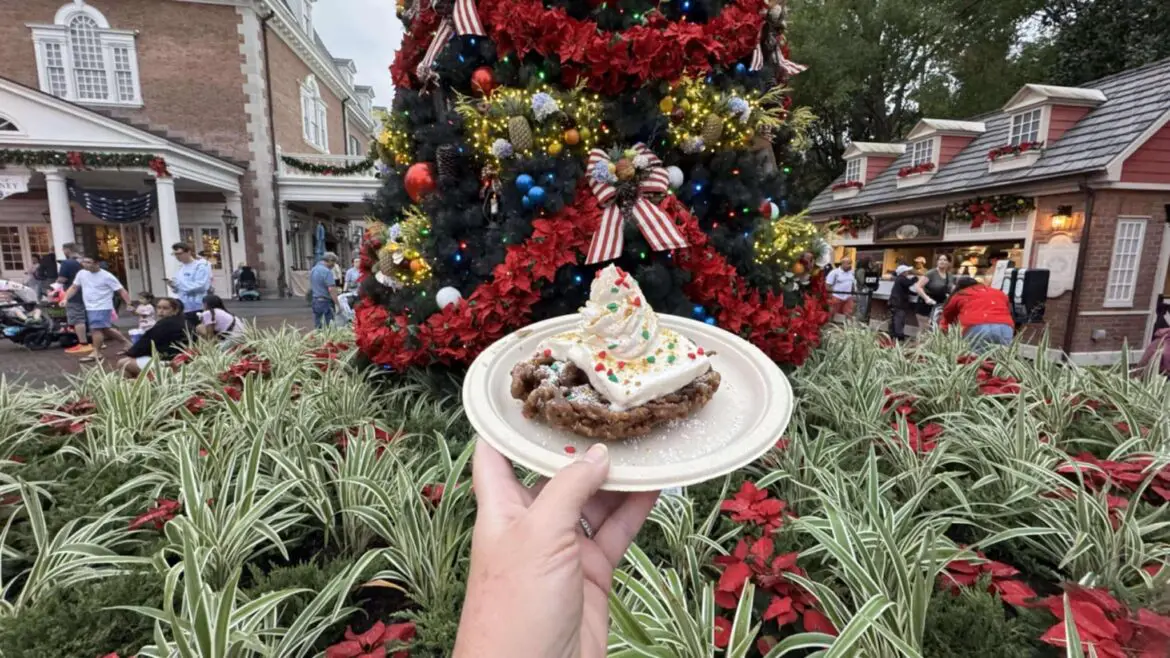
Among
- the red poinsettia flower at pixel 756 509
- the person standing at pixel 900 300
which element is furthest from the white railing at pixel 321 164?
the red poinsettia flower at pixel 756 509

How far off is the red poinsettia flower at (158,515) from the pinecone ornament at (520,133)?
235 cm

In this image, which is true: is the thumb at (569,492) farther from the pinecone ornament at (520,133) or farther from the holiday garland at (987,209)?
the holiday garland at (987,209)

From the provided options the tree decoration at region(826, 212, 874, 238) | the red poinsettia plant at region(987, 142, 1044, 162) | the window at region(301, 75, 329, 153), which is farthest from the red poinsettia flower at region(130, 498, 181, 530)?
the window at region(301, 75, 329, 153)

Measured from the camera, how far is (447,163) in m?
3.39

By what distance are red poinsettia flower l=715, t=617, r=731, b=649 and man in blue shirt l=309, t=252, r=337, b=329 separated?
747 centimetres

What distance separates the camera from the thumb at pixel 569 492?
1061 millimetres

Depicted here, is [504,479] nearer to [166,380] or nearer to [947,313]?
[166,380]

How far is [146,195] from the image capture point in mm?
13484

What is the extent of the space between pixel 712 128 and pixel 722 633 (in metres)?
2.79

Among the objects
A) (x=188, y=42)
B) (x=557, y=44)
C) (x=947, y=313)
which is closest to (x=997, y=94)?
(x=947, y=313)

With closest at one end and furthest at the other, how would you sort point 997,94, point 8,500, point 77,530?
1. point 77,530
2. point 8,500
3. point 997,94

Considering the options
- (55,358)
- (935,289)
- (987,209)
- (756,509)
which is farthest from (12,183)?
(987,209)

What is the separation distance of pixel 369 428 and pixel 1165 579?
9.69ft

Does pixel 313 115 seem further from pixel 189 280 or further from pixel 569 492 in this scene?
pixel 569 492
